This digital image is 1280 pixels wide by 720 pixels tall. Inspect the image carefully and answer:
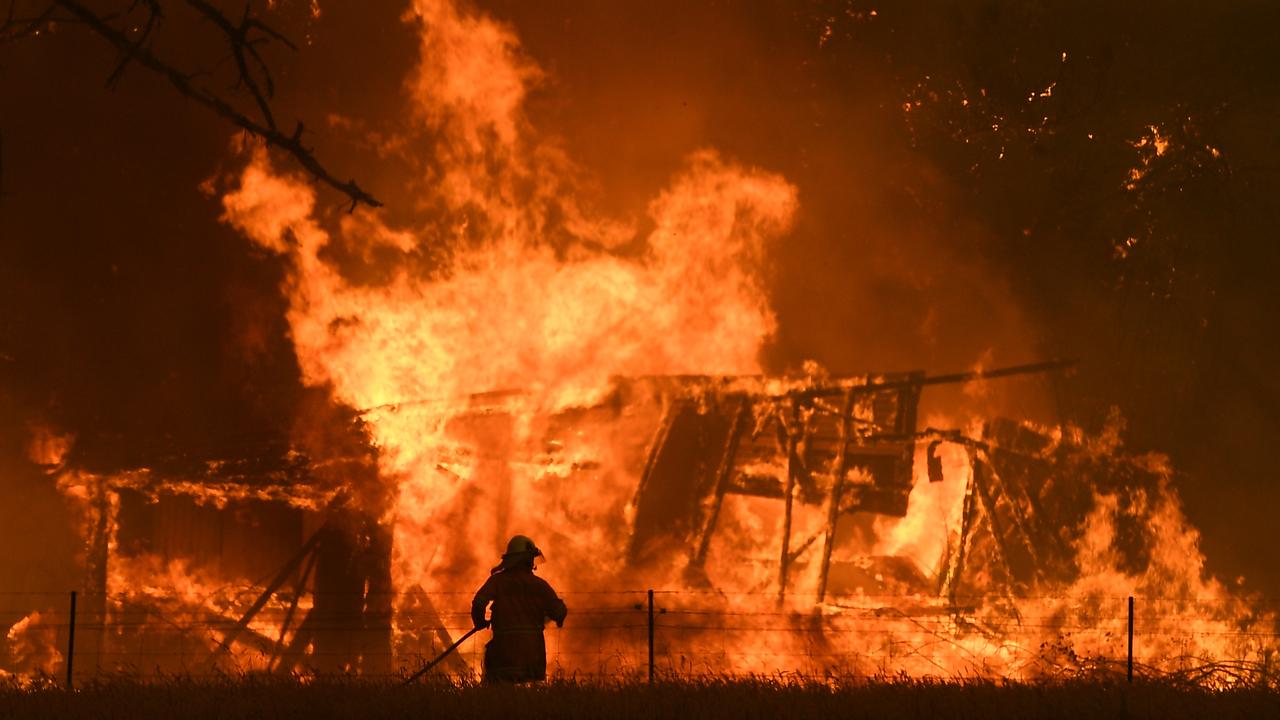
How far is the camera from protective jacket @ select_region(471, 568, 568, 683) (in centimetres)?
836

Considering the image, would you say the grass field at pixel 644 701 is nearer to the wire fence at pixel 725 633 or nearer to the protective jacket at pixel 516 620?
the protective jacket at pixel 516 620

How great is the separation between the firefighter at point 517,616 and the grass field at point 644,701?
926mm

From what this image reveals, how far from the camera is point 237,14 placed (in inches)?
637

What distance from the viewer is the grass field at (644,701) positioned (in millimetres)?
6590

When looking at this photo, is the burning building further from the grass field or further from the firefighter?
the grass field

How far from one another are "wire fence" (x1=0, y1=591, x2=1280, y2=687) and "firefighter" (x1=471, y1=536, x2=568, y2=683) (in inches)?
199

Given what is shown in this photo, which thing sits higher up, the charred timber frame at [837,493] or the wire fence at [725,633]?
the charred timber frame at [837,493]

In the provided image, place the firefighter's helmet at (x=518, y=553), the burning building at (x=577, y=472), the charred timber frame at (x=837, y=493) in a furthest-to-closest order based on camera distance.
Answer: the burning building at (x=577, y=472)
the charred timber frame at (x=837, y=493)
the firefighter's helmet at (x=518, y=553)

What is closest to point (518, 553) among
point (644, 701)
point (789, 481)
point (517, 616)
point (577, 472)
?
point (517, 616)

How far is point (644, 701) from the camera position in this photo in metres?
6.84

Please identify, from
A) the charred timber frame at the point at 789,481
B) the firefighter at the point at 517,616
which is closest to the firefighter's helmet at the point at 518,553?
the firefighter at the point at 517,616

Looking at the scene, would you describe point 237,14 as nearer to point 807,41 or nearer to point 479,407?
point 479,407

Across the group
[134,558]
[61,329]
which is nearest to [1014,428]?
[134,558]

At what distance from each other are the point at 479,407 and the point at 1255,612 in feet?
33.8
